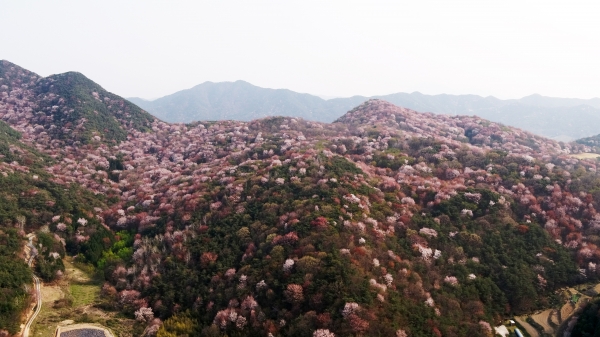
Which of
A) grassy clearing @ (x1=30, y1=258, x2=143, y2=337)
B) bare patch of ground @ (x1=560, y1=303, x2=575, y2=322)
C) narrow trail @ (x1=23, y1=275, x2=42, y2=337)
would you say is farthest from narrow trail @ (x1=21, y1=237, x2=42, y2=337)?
bare patch of ground @ (x1=560, y1=303, x2=575, y2=322)

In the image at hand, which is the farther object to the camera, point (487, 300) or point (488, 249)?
point (488, 249)

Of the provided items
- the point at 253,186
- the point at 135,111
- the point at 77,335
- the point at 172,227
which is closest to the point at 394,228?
the point at 253,186

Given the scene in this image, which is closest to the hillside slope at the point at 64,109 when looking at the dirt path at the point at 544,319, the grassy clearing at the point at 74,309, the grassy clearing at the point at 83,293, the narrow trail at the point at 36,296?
the narrow trail at the point at 36,296

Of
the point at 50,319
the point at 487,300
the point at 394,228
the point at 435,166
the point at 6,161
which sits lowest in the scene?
the point at 487,300

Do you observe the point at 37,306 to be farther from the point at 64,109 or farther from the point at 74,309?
the point at 64,109

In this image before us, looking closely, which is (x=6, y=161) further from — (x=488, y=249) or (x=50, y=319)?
(x=488, y=249)

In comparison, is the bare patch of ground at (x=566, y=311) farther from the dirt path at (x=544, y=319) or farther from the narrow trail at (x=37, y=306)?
the narrow trail at (x=37, y=306)

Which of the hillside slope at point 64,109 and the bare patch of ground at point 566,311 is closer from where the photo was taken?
the bare patch of ground at point 566,311
